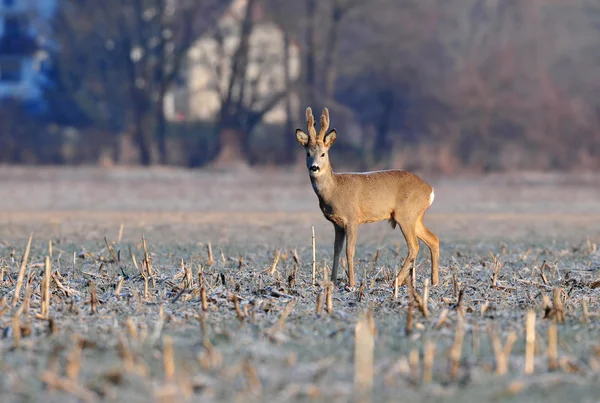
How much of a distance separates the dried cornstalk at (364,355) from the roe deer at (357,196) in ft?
10.4

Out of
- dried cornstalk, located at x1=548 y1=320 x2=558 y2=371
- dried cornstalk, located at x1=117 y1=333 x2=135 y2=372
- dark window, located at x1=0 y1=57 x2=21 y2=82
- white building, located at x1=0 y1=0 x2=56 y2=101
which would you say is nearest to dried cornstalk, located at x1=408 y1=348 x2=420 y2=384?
dried cornstalk, located at x1=548 y1=320 x2=558 y2=371

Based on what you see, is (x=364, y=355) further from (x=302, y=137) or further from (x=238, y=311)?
(x=302, y=137)

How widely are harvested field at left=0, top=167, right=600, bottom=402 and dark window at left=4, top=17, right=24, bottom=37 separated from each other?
50370mm

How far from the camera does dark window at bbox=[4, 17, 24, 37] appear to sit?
224 ft

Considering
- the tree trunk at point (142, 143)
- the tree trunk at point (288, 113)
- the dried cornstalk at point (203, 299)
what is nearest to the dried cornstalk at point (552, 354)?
the dried cornstalk at point (203, 299)

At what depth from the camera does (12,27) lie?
68.9 metres

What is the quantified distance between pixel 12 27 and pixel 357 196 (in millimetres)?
59895

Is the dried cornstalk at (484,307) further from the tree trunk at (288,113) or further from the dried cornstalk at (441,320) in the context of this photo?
the tree trunk at (288,113)

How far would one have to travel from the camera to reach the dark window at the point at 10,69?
225 ft

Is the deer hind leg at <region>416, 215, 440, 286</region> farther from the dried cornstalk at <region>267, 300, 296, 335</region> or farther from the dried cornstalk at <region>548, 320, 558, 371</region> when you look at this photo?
the dried cornstalk at <region>548, 320, 558, 371</region>

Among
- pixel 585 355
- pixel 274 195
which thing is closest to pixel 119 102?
pixel 274 195

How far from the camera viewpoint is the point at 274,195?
29062 mm

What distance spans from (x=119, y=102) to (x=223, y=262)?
41168 mm

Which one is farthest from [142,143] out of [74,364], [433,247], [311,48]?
[74,364]
